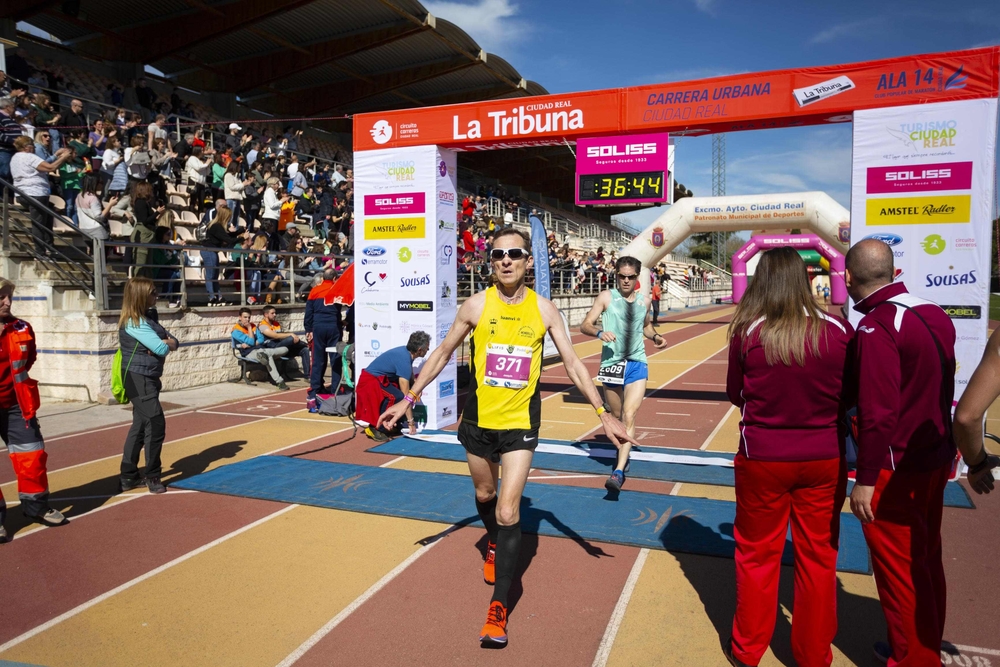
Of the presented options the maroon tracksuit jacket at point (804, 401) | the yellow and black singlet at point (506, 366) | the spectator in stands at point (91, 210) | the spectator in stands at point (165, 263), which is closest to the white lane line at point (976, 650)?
the maroon tracksuit jacket at point (804, 401)

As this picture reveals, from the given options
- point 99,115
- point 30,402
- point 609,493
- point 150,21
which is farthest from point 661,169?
point 150,21

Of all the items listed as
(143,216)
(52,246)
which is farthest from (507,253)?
(52,246)

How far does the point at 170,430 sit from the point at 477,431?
674 centimetres

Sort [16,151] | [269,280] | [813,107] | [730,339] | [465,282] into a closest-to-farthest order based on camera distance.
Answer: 1. [730,339]
2. [813,107]
3. [16,151]
4. [269,280]
5. [465,282]

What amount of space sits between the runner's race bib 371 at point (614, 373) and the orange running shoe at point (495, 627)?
335 cm

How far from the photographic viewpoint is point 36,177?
36.1 feet

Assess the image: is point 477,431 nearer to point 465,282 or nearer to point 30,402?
point 30,402

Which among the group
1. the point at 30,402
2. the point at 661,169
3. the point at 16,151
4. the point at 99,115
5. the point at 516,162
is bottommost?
the point at 30,402

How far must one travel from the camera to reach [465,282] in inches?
822

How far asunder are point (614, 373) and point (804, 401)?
357 cm

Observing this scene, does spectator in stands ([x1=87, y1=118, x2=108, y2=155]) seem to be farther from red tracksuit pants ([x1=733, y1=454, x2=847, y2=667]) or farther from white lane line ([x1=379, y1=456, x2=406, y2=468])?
red tracksuit pants ([x1=733, y1=454, x2=847, y2=667])

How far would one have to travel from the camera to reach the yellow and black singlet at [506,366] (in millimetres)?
3957

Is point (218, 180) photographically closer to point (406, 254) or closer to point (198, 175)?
point (198, 175)

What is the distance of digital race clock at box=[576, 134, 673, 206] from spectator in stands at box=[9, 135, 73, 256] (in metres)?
8.28
